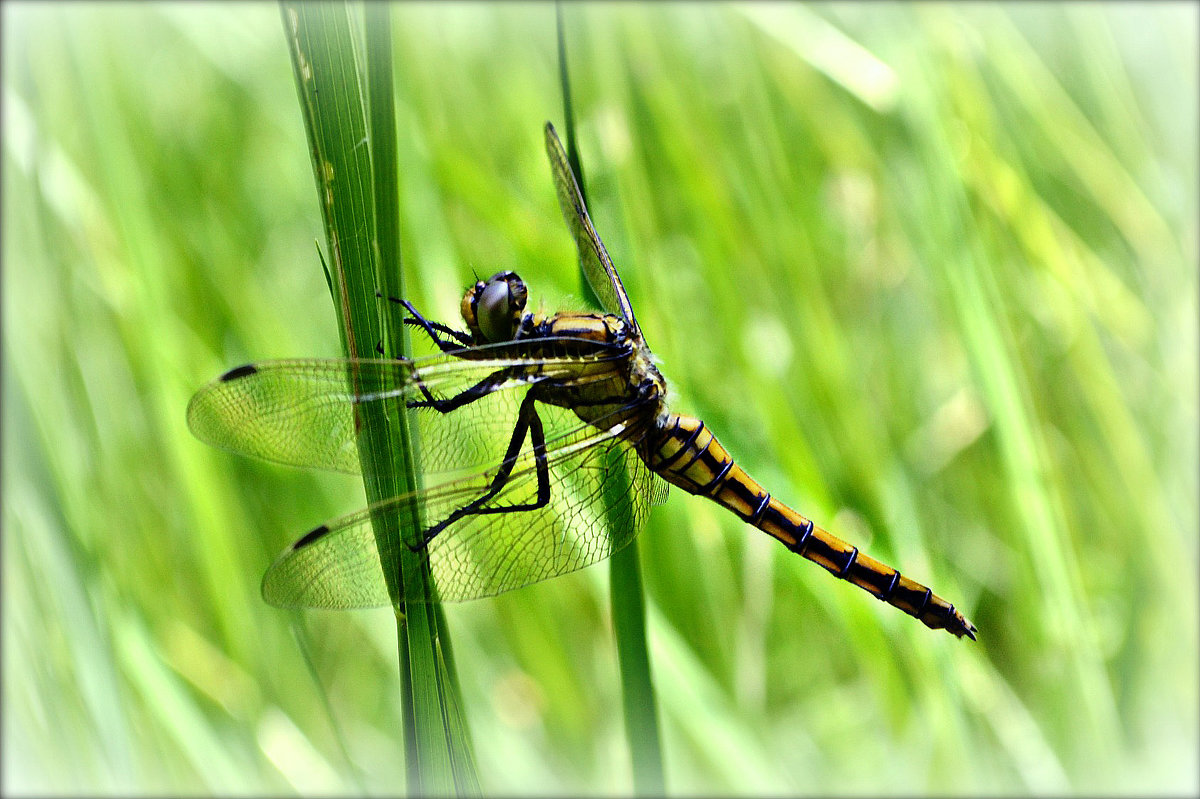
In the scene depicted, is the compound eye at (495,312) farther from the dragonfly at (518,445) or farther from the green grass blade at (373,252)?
the green grass blade at (373,252)

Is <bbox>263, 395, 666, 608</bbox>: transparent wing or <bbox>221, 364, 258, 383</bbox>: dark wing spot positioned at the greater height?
<bbox>221, 364, 258, 383</bbox>: dark wing spot

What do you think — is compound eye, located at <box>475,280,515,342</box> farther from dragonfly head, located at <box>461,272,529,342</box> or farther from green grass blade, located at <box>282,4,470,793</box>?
green grass blade, located at <box>282,4,470,793</box>

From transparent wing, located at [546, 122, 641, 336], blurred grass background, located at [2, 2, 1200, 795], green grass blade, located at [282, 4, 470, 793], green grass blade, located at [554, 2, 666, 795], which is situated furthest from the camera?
blurred grass background, located at [2, 2, 1200, 795]

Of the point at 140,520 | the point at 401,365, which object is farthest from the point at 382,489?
the point at 140,520

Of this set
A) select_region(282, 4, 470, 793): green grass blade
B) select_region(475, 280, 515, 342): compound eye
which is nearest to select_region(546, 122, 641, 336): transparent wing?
select_region(475, 280, 515, 342): compound eye

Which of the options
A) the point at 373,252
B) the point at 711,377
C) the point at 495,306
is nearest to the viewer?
the point at 373,252

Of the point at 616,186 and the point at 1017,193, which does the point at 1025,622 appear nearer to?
the point at 1017,193

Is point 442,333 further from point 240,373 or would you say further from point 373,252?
point 373,252

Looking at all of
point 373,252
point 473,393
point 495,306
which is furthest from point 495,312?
point 373,252
